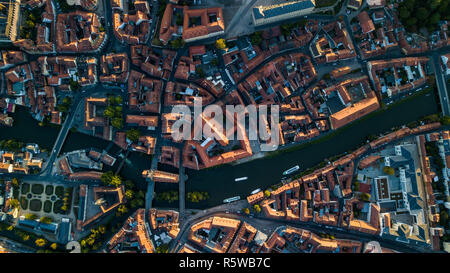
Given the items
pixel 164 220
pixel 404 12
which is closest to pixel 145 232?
pixel 164 220

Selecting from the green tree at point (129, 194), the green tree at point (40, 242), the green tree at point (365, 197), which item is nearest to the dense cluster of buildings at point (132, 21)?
the green tree at point (129, 194)

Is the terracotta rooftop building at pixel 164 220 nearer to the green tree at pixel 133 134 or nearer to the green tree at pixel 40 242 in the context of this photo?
the green tree at pixel 133 134

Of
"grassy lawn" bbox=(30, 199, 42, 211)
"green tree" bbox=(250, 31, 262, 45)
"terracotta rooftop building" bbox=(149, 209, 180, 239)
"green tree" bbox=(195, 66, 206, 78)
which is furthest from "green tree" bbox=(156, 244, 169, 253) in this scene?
"green tree" bbox=(250, 31, 262, 45)

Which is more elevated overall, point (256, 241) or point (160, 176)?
point (160, 176)

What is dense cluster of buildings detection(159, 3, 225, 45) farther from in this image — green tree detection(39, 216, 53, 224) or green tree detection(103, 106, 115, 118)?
green tree detection(39, 216, 53, 224)

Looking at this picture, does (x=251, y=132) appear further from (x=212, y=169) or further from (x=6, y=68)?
(x=6, y=68)

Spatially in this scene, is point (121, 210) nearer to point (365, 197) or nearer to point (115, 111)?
point (115, 111)

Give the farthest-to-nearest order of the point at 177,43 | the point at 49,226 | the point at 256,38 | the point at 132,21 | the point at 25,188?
1. the point at 25,188
2. the point at 49,226
3. the point at 132,21
4. the point at 256,38
5. the point at 177,43
